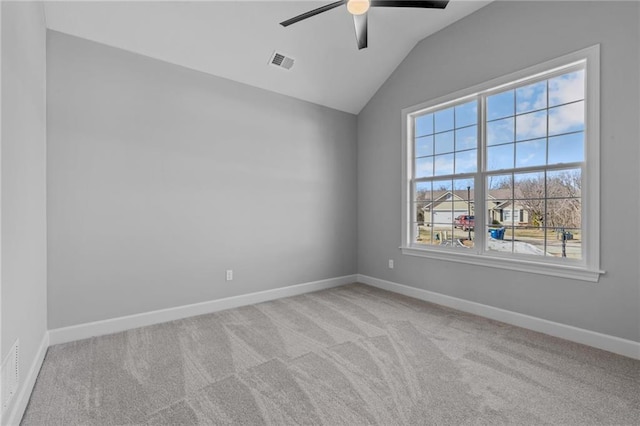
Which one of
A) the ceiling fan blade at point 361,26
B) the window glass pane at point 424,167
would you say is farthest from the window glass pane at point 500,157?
the ceiling fan blade at point 361,26

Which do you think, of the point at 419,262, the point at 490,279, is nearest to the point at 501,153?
the point at 490,279

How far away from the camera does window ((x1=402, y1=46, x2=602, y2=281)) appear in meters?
2.63

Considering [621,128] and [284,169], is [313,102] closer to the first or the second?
[284,169]

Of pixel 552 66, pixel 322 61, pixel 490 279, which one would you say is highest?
pixel 322 61

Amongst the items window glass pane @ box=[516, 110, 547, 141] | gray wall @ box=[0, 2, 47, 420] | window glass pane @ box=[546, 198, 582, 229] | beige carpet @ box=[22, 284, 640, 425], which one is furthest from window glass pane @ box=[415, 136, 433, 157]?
gray wall @ box=[0, 2, 47, 420]

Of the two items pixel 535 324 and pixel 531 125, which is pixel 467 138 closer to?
pixel 531 125

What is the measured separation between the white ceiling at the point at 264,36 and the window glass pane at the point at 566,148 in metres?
1.76

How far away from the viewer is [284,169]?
13.2 ft

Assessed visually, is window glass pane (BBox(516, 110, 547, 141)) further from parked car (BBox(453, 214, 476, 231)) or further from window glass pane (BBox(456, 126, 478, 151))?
parked car (BBox(453, 214, 476, 231))

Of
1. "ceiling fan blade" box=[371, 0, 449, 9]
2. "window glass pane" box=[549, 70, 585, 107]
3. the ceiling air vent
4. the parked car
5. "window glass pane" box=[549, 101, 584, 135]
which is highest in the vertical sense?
the ceiling air vent

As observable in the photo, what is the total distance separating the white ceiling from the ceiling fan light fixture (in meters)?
0.93

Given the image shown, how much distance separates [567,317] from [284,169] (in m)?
3.44

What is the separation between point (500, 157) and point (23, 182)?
4.14m

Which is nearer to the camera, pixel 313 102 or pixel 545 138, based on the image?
pixel 545 138
